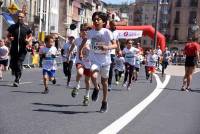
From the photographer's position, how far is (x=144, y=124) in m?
9.52

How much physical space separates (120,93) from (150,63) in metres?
10.8

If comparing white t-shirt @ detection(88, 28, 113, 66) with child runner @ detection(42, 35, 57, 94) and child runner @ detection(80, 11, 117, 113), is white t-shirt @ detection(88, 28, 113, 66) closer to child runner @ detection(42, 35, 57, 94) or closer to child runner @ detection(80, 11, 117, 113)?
child runner @ detection(80, 11, 117, 113)

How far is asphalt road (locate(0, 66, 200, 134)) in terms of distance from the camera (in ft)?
28.0

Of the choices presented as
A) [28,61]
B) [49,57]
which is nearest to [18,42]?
[49,57]

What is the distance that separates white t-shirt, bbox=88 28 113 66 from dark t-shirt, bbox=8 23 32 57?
499cm

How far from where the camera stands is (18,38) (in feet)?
51.1

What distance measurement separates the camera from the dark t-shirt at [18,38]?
15586 millimetres

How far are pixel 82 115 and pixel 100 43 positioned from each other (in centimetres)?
150

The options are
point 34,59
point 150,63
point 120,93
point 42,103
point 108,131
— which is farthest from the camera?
point 34,59

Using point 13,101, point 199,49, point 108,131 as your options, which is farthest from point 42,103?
point 199,49

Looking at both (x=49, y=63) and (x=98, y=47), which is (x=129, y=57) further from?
(x=98, y=47)

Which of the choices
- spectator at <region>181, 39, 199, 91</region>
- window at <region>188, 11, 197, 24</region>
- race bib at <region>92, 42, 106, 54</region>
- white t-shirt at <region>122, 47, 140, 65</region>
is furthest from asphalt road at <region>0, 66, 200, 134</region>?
window at <region>188, 11, 197, 24</region>

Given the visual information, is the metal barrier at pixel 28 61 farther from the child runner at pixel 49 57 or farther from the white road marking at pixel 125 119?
the white road marking at pixel 125 119

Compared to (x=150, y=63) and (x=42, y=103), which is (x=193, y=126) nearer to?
(x=42, y=103)
